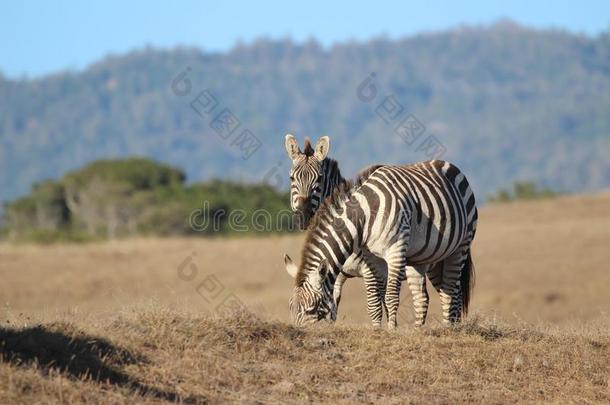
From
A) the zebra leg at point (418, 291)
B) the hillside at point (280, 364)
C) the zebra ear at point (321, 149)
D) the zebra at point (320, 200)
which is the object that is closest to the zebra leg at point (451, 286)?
the zebra leg at point (418, 291)

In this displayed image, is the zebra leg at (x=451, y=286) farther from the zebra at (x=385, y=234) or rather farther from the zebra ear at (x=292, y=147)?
the zebra ear at (x=292, y=147)

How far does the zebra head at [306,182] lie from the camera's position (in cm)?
1092

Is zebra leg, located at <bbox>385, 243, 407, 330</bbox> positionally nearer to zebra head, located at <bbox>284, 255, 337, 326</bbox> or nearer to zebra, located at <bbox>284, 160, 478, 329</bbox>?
zebra, located at <bbox>284, 160, 478, 329</bbox>

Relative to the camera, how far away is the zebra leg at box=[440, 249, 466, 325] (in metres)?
11.9

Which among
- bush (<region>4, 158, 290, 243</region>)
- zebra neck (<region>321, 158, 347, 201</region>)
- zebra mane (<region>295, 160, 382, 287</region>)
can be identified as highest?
zebra neck (<region>321, 158, 347, 201</region>)

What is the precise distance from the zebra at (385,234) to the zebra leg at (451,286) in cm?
54

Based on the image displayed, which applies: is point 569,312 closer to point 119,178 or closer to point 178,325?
point 178,325

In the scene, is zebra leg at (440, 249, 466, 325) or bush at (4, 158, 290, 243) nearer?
zebra leg at (440, 249, 466, 325)

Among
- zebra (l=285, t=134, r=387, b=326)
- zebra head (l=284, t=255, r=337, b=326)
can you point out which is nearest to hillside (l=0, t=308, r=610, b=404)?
zebra head (l=284, t=255, r=337, b=326)

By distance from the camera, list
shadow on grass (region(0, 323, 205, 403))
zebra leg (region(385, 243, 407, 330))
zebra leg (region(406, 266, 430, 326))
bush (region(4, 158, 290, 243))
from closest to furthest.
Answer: shadow on grass (region(0, 323, 205, 403)), zebra leg (region(385, 243, 407, 330)), zebra leg (region(406, 266, 430, 326)), bush (region(4, 158, 290, 243))

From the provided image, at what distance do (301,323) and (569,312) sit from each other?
1700 cm

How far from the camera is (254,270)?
34.5 meters

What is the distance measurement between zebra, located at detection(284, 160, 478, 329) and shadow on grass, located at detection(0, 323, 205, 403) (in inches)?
102

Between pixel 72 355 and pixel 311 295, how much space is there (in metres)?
3.09
